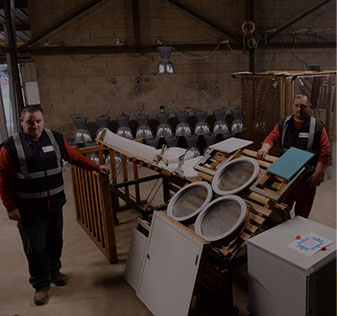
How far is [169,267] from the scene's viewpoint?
2494 mm

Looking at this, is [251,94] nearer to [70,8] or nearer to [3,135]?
[70,8]

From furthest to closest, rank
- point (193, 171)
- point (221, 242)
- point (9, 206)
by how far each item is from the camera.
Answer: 1. point (193, 171)
2. point (9, 206)
3. point (221, 242)

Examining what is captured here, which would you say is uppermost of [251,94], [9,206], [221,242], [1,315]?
[251,94]

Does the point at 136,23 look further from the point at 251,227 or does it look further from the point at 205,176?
the point at 251,227

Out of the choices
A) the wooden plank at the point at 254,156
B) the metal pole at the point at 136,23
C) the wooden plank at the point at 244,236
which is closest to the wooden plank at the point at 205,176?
the wooden plank at the point at 254,156

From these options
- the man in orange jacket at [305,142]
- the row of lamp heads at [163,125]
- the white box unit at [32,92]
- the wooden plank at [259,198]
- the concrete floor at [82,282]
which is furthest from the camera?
the white box unit at [32,92]

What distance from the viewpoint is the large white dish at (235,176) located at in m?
2.66

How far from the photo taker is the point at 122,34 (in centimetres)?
716

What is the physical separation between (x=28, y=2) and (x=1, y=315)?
5.97m

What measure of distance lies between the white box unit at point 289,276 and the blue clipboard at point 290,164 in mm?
376

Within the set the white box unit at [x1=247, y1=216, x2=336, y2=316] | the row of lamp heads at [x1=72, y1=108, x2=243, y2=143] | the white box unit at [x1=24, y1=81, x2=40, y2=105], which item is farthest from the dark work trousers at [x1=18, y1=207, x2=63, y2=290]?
the white box unit at [x1=24, y1=81, x2=40, y2=105]

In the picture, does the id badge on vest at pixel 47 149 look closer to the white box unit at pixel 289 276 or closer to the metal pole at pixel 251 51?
the white box unit at pixel 289 276

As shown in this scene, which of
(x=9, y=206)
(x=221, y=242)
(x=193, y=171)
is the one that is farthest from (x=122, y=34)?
(x=221, y=242)

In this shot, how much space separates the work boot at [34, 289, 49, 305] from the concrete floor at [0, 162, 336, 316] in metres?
0.04
